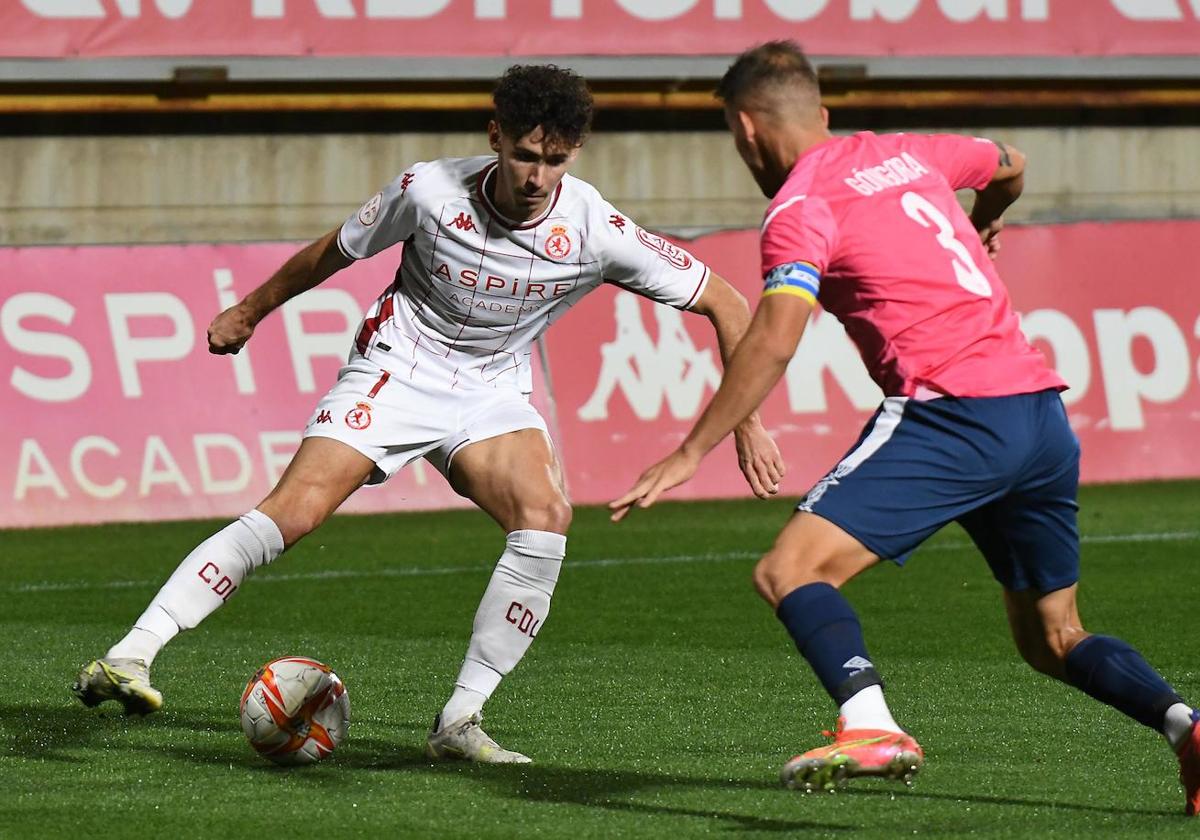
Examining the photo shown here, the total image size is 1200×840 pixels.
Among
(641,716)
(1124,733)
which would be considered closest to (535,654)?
(641,716)

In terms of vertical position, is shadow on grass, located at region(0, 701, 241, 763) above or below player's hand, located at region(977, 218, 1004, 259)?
below

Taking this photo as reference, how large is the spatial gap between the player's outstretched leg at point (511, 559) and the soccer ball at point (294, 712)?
0.91 feet

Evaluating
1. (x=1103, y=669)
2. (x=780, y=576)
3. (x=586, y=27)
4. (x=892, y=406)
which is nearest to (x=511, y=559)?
(x=780, y=576)

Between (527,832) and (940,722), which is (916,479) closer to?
(527,832)

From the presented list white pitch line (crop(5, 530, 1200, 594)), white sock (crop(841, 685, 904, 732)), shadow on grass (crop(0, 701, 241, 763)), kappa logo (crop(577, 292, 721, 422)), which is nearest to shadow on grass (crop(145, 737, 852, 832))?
shadow on grass (crop(0, 701, 241, 763))

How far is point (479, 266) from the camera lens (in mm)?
6070

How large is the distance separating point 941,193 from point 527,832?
172 centimetres

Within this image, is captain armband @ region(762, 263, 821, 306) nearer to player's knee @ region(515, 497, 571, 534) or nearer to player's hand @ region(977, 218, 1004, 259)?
player's hand @ region(977, 218, 1004, 259)

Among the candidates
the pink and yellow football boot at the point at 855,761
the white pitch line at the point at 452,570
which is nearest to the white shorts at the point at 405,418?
the pink and yellow football boot at the point at 855,761

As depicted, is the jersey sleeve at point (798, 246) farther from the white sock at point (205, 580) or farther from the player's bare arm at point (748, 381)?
the white sock at point (205, 580)

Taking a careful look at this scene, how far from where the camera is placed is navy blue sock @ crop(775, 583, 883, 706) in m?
4.64

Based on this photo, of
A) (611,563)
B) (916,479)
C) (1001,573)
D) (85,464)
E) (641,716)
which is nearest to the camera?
(916,479)

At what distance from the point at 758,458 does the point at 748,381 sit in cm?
99

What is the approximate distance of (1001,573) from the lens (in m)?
5.04
